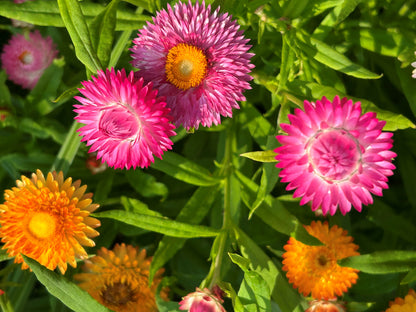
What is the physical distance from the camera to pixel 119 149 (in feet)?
3.67

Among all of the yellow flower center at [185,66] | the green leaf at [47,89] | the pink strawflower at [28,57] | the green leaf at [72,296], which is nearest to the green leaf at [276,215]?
the yellow flower center at [185,66]

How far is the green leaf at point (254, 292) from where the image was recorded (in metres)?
1.19

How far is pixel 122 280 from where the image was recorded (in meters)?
1.52

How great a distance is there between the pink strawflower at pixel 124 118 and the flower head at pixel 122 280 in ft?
1.70

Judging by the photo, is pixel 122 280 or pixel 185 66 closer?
pixel 185 66

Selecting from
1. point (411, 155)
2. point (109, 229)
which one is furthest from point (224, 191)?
point (411, 155)

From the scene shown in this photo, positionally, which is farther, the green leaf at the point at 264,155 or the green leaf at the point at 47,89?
the green leaf at the point at 47,89

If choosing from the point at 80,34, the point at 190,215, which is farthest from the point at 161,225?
the point at 80,34

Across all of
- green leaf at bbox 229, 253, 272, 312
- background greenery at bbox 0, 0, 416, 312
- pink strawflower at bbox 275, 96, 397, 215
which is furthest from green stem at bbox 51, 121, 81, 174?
pink strawflower at bbox 275, 96, 397, 215

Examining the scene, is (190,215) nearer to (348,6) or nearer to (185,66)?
(185,66)

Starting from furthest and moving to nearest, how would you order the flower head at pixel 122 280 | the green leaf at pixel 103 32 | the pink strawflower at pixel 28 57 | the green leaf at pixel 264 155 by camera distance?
the pink strawflower at pixel 28 57 → the flower head at pixel 122 280 → the green leaf at pixel 103 32 → the green leaf at pixel 264 155

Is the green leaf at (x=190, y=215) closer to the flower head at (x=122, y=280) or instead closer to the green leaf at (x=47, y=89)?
the flower head at (x=122, y=280)

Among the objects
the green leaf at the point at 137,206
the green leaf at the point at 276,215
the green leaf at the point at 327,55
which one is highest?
the green leaf at the point at 327,55

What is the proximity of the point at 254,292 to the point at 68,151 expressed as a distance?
2.40 feet
